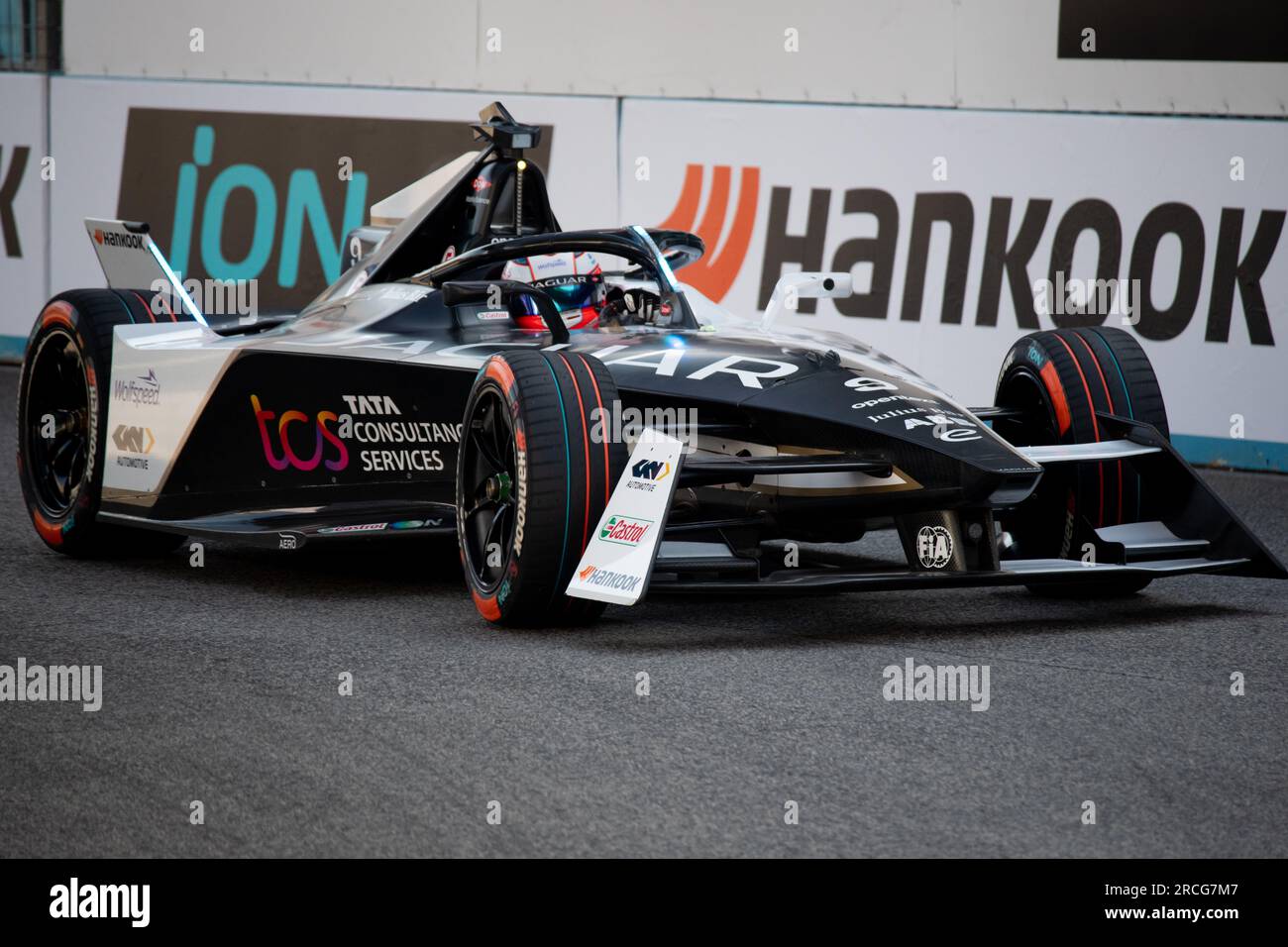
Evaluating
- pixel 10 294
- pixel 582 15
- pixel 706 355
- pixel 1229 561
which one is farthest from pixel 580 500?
pixel 10 294

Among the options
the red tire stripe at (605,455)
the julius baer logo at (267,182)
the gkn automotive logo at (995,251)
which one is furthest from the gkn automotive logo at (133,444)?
the julius baer logo at (267,182)

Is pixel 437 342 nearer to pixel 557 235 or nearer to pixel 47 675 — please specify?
pixel 557 235

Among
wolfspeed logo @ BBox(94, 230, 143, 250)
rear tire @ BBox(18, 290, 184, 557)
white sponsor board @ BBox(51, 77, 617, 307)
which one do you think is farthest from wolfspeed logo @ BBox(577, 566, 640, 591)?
white sponsor board @ BBox(51, 77, 617, 307)

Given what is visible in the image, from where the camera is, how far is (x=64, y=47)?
40.4 feet

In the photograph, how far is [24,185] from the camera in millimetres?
12258

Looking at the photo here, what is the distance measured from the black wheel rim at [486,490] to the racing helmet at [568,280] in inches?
43.3

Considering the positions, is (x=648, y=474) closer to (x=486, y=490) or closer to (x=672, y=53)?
(x=486, y=490)

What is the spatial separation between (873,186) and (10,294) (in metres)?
6.31

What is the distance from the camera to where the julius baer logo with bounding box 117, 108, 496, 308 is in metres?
11.1

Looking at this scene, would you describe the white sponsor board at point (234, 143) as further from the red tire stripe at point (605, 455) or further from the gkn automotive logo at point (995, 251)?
the red tire stripe at point (605, 455)

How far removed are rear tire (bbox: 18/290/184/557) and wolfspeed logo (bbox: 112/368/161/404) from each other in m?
0.06

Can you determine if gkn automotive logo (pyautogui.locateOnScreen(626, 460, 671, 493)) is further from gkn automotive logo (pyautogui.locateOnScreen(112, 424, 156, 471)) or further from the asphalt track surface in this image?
gkn automotive logo (pyautogui.locateOnScreen(112, 424, 156, 471))

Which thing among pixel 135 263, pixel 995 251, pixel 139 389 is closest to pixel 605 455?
pixel 139 389

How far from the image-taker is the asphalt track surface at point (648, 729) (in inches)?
136
